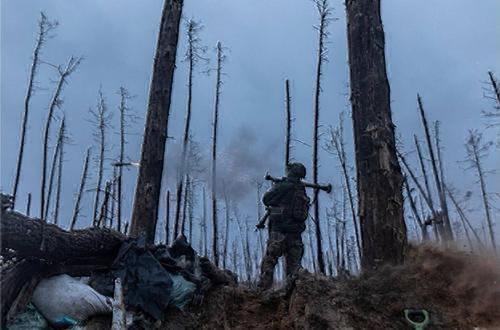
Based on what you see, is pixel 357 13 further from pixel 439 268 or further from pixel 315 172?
pixel 315 172

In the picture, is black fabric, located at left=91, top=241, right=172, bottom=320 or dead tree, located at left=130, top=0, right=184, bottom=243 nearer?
black fabric, located at left=91, top=241, right=172, bottom=320

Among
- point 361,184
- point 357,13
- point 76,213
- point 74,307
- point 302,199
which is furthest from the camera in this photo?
point 76,213

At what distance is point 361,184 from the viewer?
6.00 metres

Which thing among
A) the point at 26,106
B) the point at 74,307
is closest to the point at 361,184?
the point at 74,307

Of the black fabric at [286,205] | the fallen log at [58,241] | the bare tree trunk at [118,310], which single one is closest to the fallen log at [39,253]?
the fallen log at [58,241]

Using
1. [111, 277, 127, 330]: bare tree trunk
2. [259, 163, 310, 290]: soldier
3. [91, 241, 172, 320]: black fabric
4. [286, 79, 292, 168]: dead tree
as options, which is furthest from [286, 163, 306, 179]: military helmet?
[286, 79, 292, 168]: dead tree

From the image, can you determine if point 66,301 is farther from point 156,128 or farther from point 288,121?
point 288,121

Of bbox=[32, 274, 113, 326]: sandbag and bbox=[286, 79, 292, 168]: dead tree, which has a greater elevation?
bbox=[286, 79, 292, 168]: dead tree

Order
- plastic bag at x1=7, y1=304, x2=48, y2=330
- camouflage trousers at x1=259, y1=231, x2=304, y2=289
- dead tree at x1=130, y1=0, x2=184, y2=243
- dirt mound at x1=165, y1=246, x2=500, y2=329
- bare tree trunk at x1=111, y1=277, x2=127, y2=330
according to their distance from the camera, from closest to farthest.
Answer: plastic bag at x1=7, y1=304, x2=48, y2=330 < bare tree trunk at x1=111, y1=277, x2=127, y2=330 < dirt mound at x1=165, y1=246, x2=500, y2=329 < camouflage trousers at x1=259, y1=231, x2=304, y2=289 < dead tree at x1=130, y1=0, x2=184, y2=243

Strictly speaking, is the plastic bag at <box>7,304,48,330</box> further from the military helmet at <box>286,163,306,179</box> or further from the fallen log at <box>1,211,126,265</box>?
the military helmet at <box>286,163,306,179</box>

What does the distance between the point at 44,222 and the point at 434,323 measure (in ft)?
12.3

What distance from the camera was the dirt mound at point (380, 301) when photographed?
4.77m

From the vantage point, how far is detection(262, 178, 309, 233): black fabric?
25.9 ft

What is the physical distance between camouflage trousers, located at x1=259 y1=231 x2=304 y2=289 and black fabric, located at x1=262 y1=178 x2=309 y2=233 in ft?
0.37
